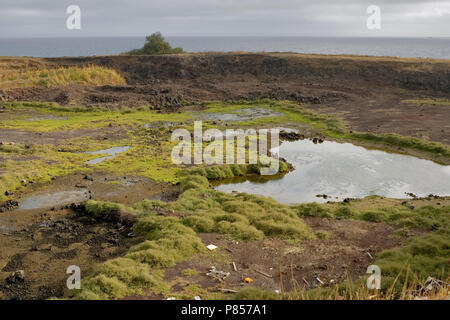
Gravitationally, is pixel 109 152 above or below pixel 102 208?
above

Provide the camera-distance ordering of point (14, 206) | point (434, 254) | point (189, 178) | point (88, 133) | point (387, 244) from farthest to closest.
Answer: point (88, 133) < point (189, 178) < point (14, 206) < point (387, 244) < point (434, 254)

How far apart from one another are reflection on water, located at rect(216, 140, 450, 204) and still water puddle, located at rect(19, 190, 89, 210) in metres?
6.22

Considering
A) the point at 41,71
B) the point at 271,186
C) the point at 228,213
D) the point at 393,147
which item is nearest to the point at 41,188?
the point at 228,213

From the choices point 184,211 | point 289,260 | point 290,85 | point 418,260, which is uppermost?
point 290,85

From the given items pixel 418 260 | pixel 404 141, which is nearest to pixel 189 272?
pixel 418 260

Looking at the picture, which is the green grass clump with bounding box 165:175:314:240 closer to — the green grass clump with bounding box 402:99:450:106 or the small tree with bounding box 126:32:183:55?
the green grass clump with bounding box 402:99:450:106

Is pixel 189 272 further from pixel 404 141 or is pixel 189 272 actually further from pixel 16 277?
pixel 404 141

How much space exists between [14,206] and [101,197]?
3.29 metres

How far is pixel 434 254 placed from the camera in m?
11.0

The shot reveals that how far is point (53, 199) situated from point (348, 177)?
549 inches

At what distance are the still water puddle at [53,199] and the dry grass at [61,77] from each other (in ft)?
92.6

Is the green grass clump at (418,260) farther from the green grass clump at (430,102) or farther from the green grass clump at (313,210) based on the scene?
the green grass clump at (430,102)

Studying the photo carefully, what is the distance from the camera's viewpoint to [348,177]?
65.4 feet

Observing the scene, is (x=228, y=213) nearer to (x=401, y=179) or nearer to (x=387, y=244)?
(x=387, y=244)
